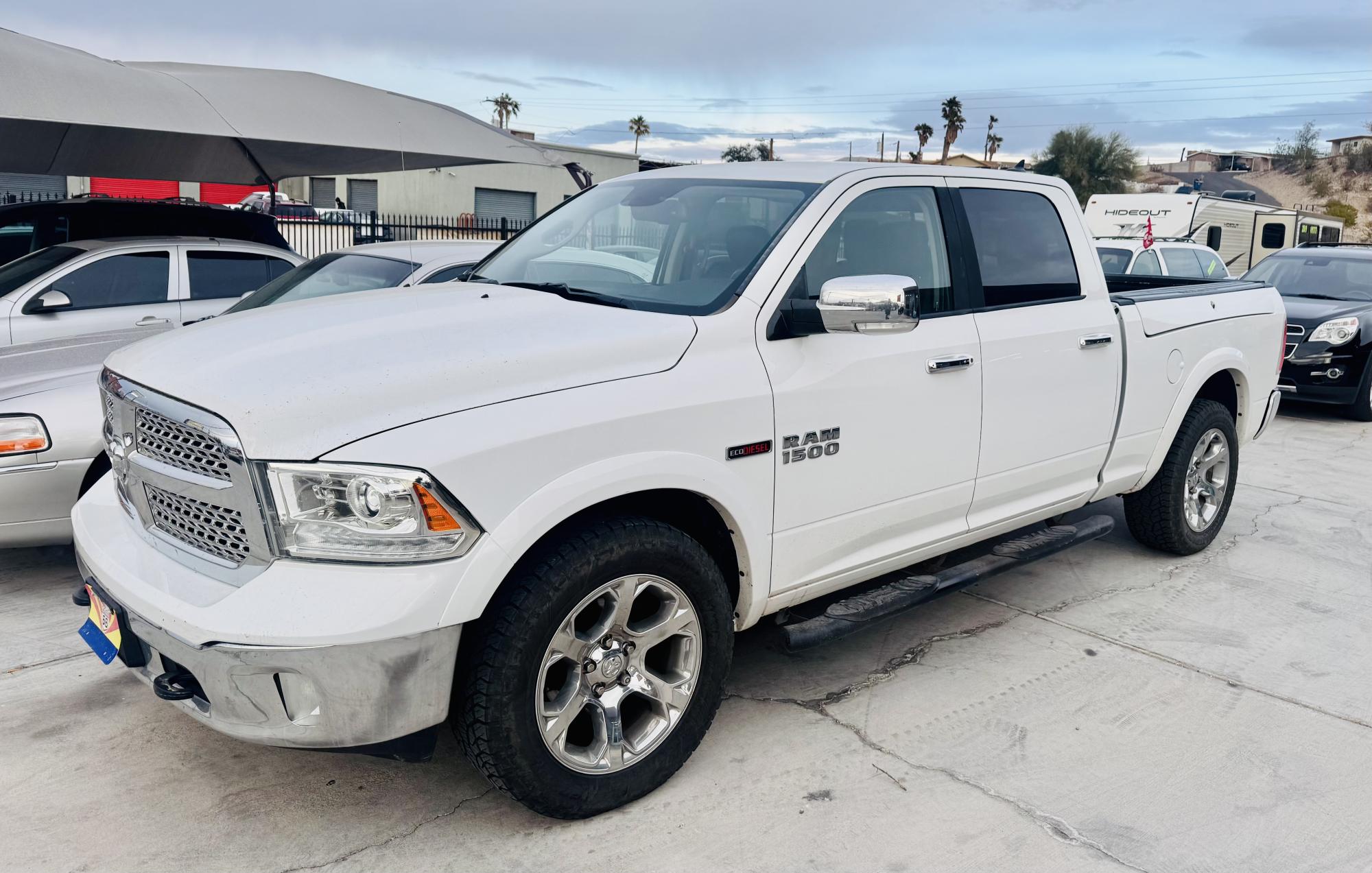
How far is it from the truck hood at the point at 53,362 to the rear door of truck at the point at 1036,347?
12.4 ft

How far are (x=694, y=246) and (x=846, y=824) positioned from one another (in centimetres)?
193

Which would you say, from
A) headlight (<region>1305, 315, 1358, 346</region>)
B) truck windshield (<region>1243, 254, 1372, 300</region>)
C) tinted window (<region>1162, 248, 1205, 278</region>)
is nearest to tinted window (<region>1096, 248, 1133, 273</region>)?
tinted window (<region>1162, 248, 1205, 278</region>)

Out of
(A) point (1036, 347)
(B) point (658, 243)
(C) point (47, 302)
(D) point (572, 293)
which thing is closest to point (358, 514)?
(D) point (572, 293)

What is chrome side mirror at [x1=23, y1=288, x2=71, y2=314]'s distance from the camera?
21.7 feet

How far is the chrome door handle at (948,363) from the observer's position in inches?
145

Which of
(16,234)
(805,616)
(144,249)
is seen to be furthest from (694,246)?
(16,234)

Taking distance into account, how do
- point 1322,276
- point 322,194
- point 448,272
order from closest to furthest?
point 448,272 < point 1322,276 < point 322,194

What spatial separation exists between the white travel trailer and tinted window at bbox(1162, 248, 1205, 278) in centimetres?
333

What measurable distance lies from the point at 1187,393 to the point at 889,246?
2.29 meters

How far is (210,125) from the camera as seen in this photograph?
8180mm

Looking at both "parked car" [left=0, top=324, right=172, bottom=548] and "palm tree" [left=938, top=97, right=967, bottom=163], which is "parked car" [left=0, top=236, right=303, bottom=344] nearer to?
"parked car" [left=0, top=324, right=172, bottom=548]

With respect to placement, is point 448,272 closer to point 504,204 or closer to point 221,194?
point 221,194

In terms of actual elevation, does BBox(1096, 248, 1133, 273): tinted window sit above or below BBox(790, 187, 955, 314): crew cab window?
above

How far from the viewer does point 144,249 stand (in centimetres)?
712
